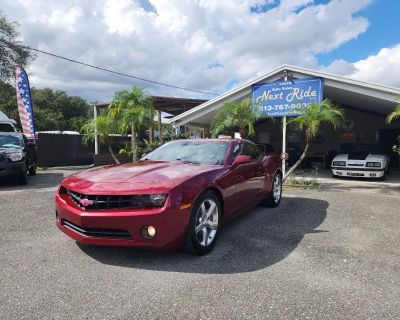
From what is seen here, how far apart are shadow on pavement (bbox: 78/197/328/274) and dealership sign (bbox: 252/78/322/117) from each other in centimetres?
557

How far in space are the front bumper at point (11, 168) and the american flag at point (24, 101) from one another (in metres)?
6.05

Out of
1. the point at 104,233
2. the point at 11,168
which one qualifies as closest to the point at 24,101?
the point at 11,168

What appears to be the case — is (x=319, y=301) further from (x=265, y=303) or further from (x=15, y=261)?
(x=15, y=261)

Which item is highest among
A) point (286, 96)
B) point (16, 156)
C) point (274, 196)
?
point (286, 96)

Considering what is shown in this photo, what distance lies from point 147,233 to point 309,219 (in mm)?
3324

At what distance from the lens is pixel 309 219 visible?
5.48 metres

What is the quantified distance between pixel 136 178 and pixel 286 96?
325 inches

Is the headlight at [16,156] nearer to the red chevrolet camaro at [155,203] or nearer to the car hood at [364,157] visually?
the red chevrolet camaro at [155,203]

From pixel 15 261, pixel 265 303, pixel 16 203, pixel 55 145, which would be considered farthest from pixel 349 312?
pixel 55 145

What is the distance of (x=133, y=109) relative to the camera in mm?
10719

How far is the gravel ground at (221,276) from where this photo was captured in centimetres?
258

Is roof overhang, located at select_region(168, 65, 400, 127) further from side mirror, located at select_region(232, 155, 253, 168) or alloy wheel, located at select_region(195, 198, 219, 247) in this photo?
alloy wheel, located at select_region(195, 198, 219, 247)

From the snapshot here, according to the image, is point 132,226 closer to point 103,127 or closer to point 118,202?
point 118,202

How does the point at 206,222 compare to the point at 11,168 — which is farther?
the point at 11,168
